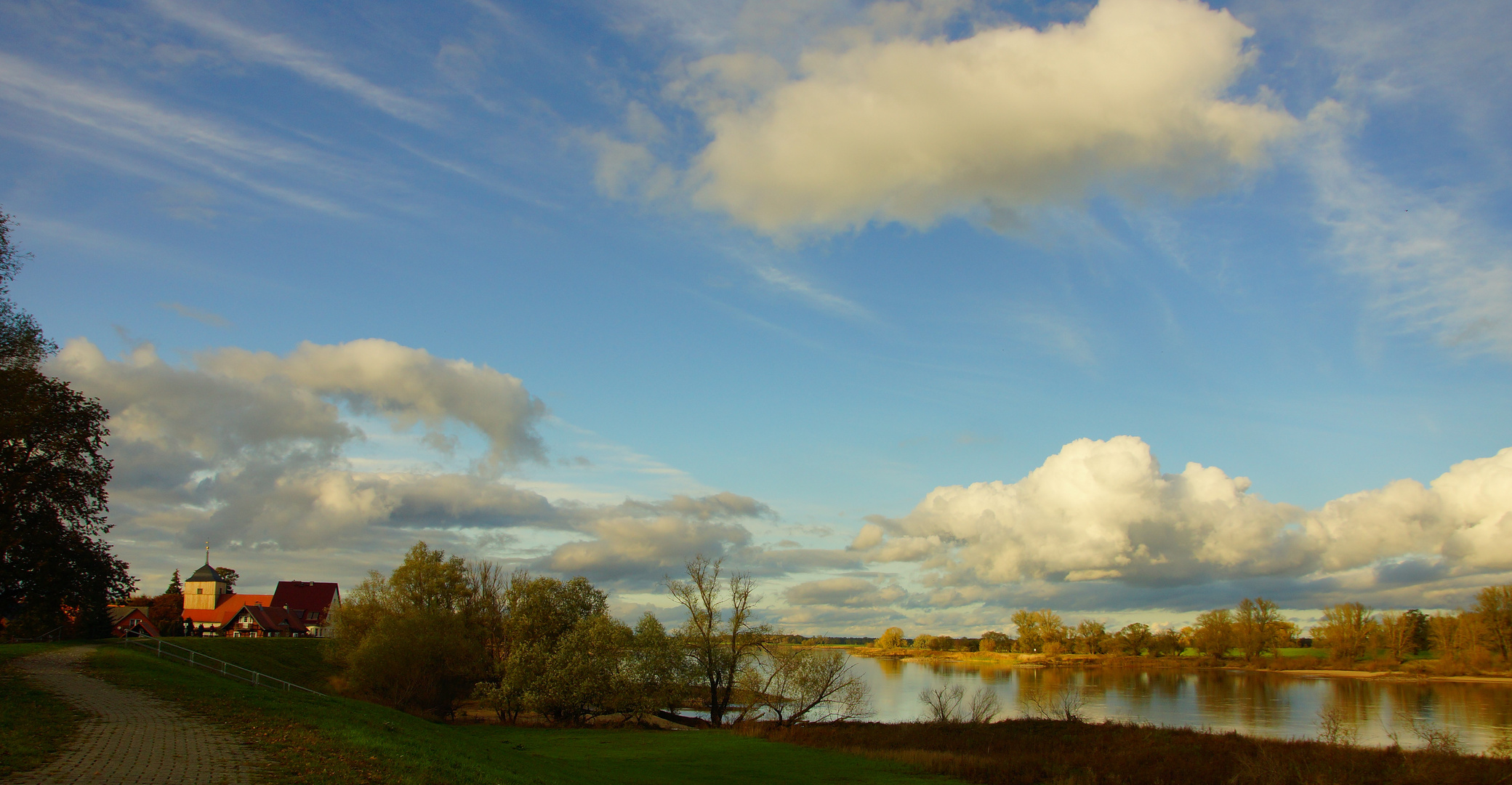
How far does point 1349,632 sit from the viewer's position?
119125 millimetres

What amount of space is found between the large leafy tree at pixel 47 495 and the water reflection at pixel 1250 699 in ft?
175

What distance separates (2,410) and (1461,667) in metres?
141

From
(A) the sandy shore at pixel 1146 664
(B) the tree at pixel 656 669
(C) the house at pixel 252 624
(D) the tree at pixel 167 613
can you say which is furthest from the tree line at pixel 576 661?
(A) the sandy shore at pixel 1146 664

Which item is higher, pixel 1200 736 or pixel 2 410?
pixel 2 410

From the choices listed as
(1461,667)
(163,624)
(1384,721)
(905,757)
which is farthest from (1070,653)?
(163,624)

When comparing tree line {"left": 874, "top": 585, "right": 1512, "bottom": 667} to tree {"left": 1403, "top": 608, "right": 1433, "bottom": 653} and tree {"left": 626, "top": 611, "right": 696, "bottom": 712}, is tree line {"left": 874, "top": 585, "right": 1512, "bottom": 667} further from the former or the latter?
tree {"left": 626, "top": 611, "right": 696, "bottom": 712}

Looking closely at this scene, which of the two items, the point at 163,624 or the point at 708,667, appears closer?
the point at 708,667

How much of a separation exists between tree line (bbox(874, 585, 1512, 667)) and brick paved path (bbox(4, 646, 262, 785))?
437ft

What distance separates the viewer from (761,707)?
194ft

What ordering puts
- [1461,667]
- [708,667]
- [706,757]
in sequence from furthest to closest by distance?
[1461,667] < [708,667] < [706,757]

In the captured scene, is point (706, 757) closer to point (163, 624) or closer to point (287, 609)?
point (163, 624)

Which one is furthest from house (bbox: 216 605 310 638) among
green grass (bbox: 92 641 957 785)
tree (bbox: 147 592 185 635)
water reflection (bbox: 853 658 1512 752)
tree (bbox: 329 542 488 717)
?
water reflection (bbox: 853 658 1512 752)

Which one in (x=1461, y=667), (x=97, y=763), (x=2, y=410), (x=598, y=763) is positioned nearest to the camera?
(x=97, y=763)

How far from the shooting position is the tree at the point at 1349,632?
118 m
